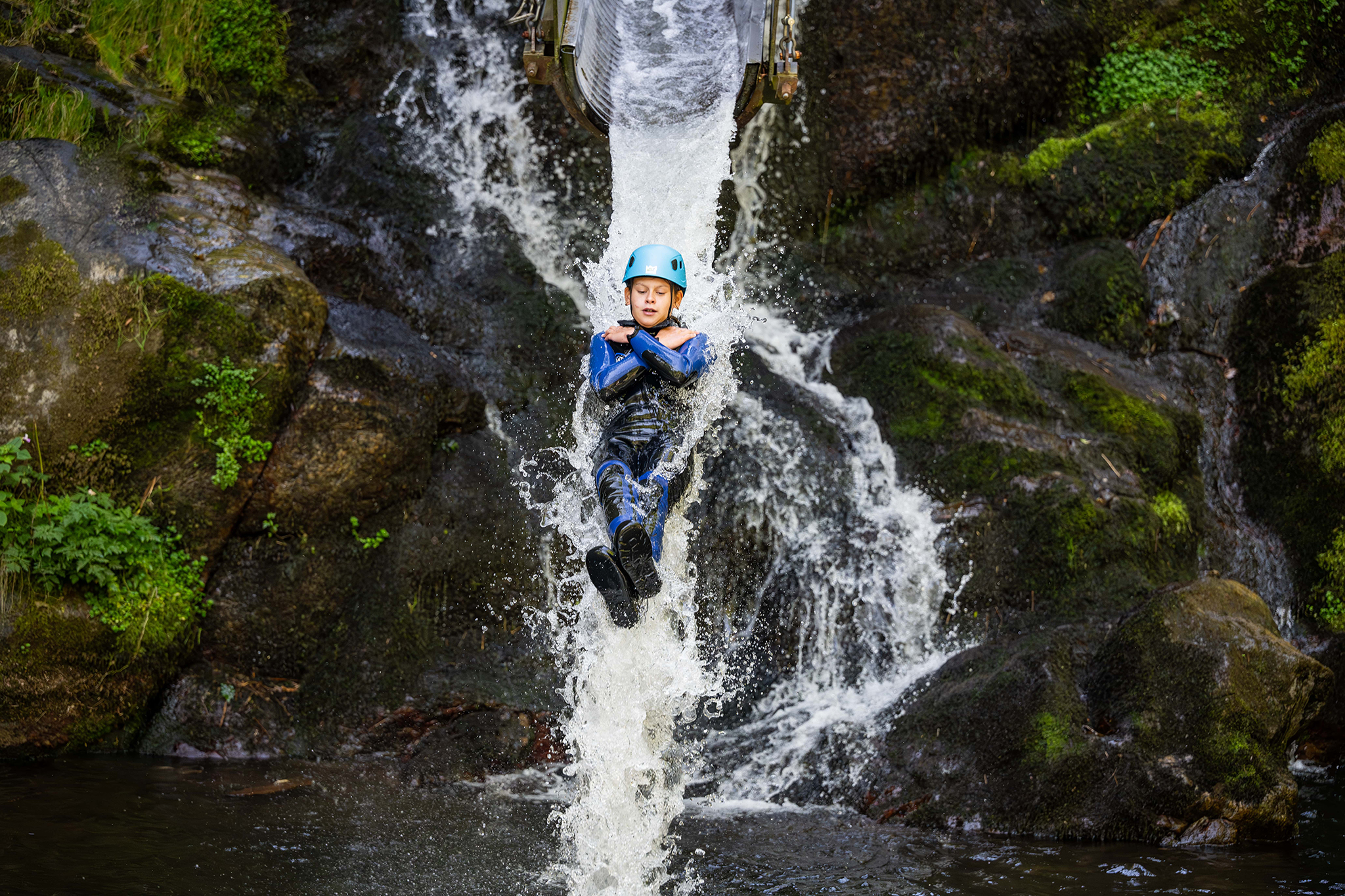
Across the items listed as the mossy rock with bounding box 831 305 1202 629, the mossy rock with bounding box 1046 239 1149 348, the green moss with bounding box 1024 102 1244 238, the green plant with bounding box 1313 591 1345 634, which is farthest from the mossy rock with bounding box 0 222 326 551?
the green plant with bounding box 1313 591 1345 634

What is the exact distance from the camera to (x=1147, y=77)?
1012 centimetres

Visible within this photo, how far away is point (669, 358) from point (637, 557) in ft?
3.54

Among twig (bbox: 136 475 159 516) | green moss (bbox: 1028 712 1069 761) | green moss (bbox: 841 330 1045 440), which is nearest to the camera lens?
green moss (bbox: 1028 712 1069 761)

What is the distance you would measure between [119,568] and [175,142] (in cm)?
374

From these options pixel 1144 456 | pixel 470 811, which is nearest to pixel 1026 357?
pixel 1144 456

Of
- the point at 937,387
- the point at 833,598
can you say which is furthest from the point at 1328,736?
the point at 937,387

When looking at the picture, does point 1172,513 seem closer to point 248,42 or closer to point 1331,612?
point 1331,612

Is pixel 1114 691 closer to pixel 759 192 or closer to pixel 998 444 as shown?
pixel 998 444

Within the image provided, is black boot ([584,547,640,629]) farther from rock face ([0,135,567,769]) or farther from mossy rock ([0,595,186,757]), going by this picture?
mossy rock ([0,595,186,757])

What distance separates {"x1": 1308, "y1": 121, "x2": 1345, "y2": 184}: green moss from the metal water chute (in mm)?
4819

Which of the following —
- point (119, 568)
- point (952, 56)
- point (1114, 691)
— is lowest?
point (1114, 691)

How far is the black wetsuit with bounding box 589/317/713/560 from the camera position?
5.30 meters

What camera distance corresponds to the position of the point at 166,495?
6750 mm

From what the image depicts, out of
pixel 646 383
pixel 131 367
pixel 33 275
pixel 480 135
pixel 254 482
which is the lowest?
pixel 254 482
